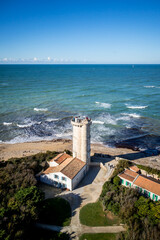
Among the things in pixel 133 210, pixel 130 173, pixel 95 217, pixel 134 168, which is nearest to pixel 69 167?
pixel 95 217

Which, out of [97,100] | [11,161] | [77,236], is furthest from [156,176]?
[97,100]

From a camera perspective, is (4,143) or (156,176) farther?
(4,143)

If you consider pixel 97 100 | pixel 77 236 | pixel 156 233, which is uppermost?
pixel 97 100

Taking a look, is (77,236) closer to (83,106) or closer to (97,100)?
(83,106)

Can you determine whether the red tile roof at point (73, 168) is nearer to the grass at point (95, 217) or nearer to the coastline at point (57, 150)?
the grass at point (95, 217)

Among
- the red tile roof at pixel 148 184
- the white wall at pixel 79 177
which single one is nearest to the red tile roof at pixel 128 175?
the red tile roof at pixel 148 184

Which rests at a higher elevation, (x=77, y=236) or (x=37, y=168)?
(x=37, y=168)

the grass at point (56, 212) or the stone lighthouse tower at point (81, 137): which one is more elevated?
the stone lighthouse tower at point (81, 137)
